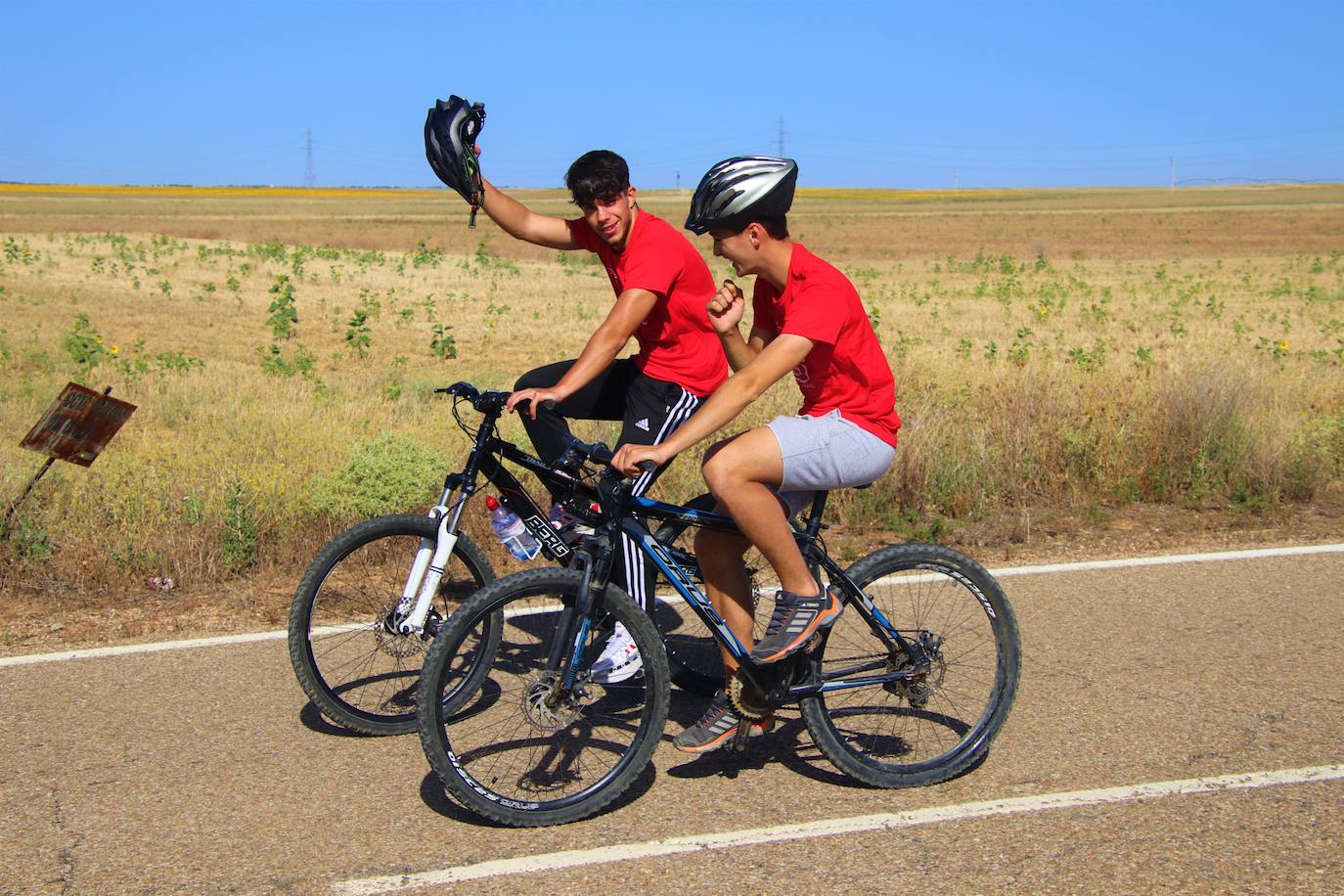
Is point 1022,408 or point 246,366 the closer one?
point 1022,408

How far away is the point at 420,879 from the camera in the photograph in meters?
3.61

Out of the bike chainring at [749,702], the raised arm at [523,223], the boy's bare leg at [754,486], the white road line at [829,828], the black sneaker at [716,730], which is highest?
the raised arm at [523,223]

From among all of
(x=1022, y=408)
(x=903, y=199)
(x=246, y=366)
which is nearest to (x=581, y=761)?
(x=1022, y=408)

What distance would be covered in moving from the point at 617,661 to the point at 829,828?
886 mm

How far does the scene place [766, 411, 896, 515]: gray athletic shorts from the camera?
3998mm

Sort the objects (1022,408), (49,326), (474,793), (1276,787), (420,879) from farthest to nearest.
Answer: (49,326) < (1022,408) < (1276,787) < (474,793) < (420,879)

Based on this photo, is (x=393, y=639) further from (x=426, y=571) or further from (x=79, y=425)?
(x=79, y=425)

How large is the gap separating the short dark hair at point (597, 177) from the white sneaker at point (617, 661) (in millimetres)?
1638

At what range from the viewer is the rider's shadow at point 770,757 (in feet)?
14.5

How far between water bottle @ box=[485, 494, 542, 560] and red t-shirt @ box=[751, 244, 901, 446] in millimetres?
1121

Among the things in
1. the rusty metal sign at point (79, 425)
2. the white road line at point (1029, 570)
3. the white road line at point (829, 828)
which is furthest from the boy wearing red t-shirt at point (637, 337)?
the rusty metal sign at point (79, 425)

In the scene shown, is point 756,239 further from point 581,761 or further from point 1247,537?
point 1247,537

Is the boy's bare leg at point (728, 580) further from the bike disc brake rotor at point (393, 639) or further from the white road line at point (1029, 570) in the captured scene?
the white road line at point (1029, 570)

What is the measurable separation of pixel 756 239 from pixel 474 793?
1954mm
